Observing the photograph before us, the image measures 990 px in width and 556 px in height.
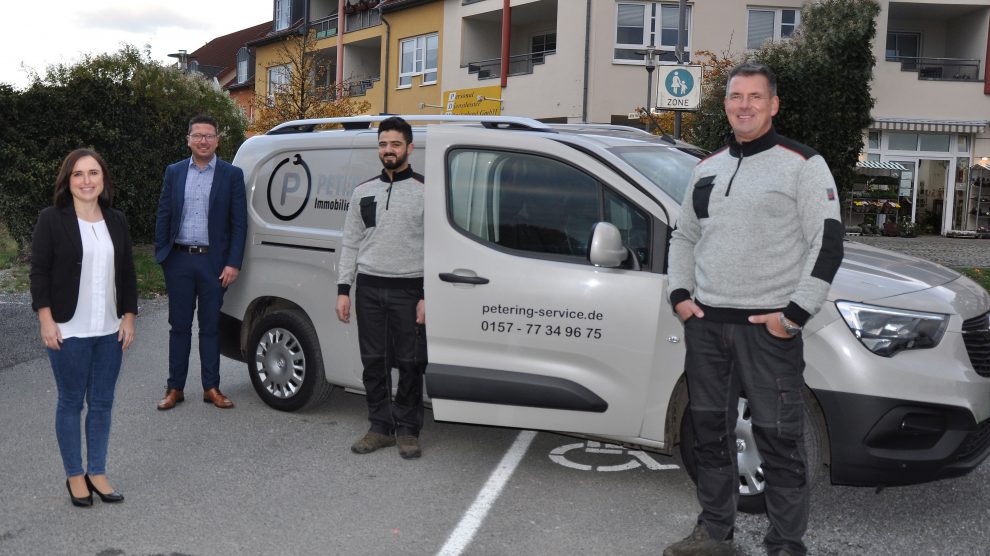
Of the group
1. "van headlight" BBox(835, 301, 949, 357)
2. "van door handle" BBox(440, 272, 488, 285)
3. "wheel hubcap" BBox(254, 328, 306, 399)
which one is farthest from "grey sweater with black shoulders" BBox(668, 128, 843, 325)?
"wheel hubcap" BBox(254, 328, 306, 399)

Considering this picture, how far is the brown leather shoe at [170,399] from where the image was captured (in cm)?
668

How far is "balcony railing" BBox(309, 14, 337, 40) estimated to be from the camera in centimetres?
4109

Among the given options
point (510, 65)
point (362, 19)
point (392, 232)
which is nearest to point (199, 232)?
point (392, 232)

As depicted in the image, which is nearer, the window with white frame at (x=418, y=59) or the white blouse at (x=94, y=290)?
the white blouse at (x=94, y=290)

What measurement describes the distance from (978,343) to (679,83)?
7.82 metres

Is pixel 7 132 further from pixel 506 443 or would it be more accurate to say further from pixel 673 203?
pixel 673 203

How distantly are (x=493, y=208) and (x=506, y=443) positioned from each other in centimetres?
159

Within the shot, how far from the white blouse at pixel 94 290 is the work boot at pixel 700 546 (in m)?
2.77

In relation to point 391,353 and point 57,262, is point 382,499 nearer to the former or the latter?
point 391,353

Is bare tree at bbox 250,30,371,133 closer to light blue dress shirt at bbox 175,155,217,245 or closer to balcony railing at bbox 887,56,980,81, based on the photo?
balcony railing at bbox 887,56,980,81

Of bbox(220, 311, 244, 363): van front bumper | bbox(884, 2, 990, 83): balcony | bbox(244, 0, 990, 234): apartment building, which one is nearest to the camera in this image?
bbox(220, 311, 244, 363): van front bumper

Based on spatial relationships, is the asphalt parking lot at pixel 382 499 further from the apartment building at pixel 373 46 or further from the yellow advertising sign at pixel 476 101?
the apartment building at pixel 373 46

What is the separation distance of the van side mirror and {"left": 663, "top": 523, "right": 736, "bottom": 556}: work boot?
4.01 ft

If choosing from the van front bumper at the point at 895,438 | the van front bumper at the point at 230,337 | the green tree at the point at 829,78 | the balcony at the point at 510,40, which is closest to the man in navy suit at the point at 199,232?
the van front bumper at the point at 230,337
